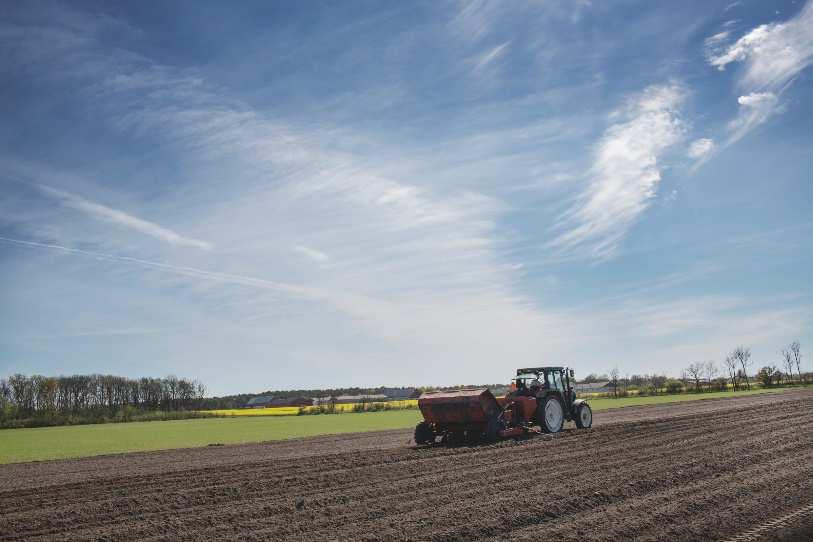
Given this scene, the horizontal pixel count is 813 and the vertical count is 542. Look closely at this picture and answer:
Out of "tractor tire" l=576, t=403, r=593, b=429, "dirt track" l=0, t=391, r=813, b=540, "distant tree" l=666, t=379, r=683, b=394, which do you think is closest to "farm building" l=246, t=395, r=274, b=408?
"distant tree" l=666, t=379, r=683, b=394

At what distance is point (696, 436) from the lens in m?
17.3

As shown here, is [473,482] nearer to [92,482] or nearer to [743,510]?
[743,510]

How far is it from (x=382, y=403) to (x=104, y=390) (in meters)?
53.6

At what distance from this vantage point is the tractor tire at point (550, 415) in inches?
746

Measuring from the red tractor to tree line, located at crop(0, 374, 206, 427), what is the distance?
63018mm

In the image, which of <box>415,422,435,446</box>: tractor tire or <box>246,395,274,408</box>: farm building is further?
<box>246,395,274,408</box>: farm building

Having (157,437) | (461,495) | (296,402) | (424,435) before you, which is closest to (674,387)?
(296,402)

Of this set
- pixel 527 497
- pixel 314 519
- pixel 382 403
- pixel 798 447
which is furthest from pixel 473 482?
pixel 382 403

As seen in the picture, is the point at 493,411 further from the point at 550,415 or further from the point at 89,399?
the point at 89,399

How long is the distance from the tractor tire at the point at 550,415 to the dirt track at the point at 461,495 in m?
1.78

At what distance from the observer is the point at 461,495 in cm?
1006

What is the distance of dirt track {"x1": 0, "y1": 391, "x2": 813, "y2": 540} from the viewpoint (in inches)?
318

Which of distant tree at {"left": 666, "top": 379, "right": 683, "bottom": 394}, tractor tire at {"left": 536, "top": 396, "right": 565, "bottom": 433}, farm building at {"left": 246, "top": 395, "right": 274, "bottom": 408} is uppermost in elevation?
tractor tire at {"left": 536, "top": 396, "right": 565, "bottom": 433}

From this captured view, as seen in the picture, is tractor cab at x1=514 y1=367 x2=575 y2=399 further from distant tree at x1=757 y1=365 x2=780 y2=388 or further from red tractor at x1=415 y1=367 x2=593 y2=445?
distant tree at x1=757 y1=365 x2=780 y2=388
